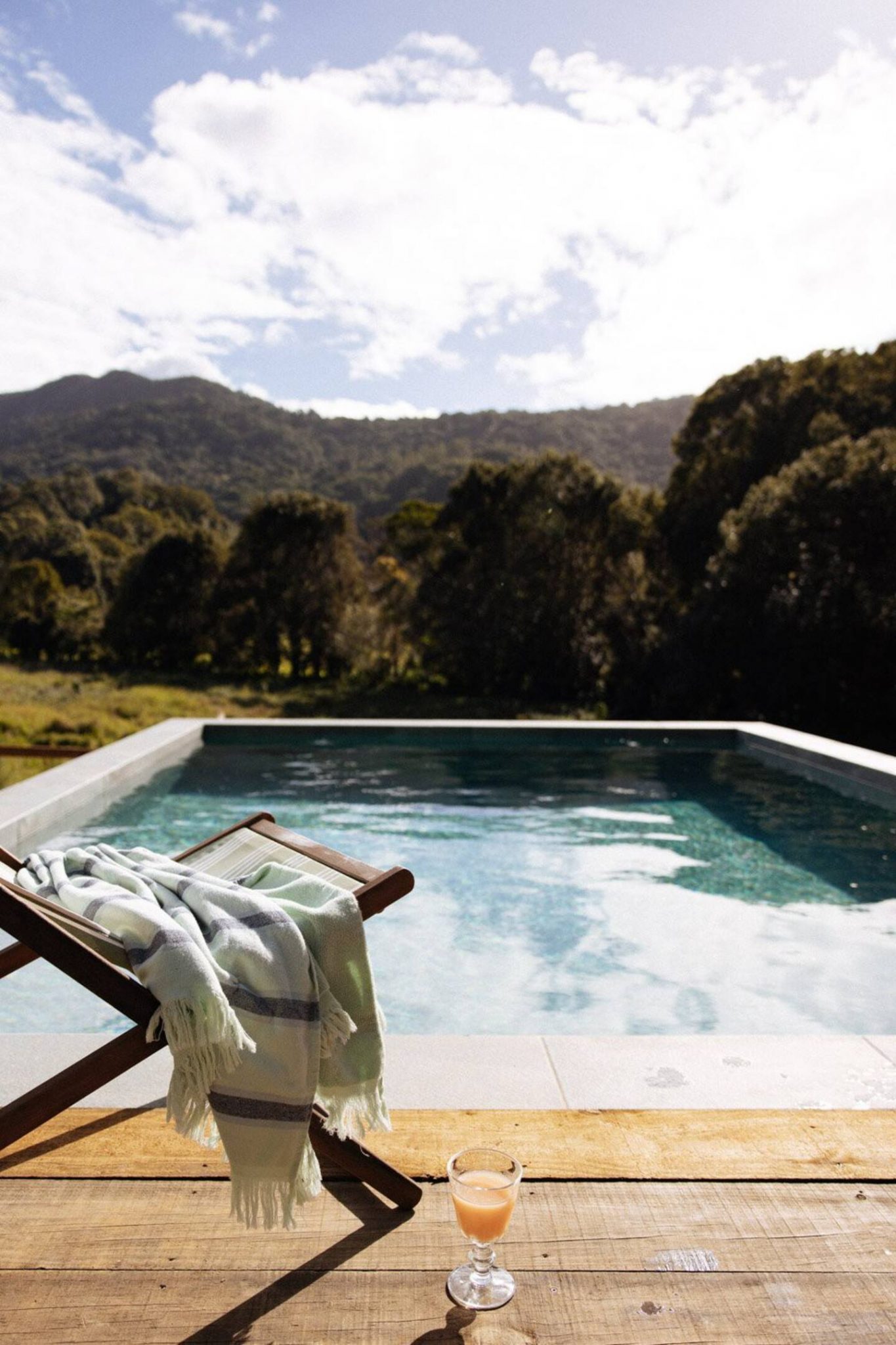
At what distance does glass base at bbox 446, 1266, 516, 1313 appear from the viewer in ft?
4.54

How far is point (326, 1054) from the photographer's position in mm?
1612

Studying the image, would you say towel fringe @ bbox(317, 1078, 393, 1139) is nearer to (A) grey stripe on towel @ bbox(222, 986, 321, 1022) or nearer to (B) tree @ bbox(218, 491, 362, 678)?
(A) grey stripe on towel @ bbox(222, 986, 321, 1022)

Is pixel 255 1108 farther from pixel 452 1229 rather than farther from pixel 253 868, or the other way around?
pixel 253 868

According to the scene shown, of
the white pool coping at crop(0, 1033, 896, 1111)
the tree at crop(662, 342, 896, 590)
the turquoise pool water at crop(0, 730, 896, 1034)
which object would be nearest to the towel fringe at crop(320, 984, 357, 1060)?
the white pool coping at crop(0, 1033, 896, 1111)

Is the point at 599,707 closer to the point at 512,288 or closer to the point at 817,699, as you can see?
the point at 817,699

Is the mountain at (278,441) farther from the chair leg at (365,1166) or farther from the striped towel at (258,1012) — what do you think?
the chair leg at (365,1166)

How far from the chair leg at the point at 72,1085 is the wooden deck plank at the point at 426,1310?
0.25 meters

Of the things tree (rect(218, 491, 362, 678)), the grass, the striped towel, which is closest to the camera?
the striped towel

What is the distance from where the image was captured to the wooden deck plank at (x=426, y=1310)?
1336 millimetres

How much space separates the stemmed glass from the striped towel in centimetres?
26

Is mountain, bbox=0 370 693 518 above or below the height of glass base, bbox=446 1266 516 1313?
above

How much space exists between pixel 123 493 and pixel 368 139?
29.1 metres

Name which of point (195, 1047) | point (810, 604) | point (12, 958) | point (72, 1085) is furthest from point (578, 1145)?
point (810, 604)

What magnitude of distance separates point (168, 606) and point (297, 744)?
44.2 feet
